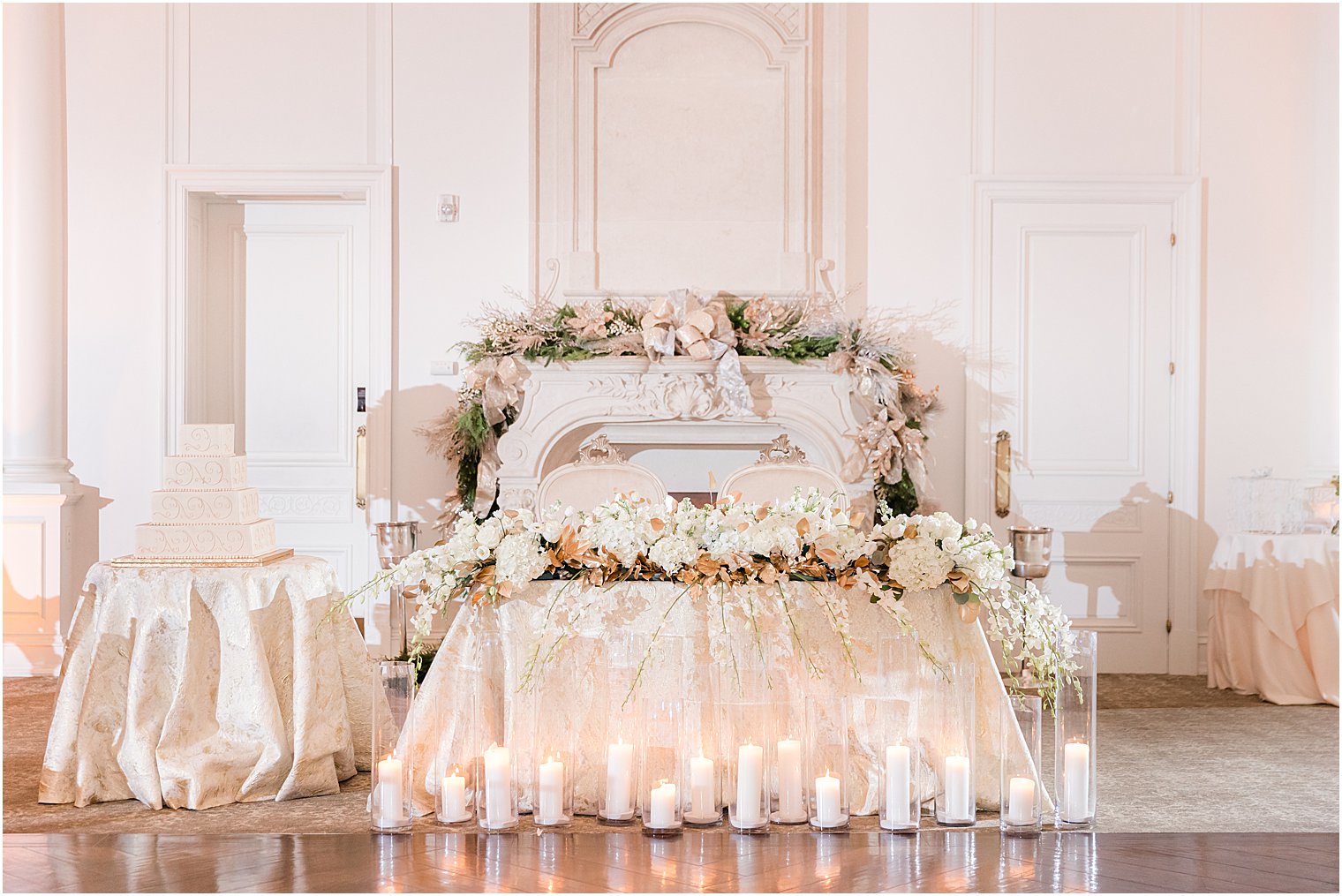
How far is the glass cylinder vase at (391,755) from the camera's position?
2.95 metres

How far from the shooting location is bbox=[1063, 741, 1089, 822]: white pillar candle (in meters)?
2.93

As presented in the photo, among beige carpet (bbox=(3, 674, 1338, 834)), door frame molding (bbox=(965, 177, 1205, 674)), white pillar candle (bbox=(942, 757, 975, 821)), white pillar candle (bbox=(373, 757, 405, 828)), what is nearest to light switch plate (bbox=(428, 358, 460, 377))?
beige carpet (bbox=(3, 674, 1338, 834))

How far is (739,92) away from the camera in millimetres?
5711

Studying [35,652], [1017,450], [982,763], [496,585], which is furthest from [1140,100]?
[35,652]

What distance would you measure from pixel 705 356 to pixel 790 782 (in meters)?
2.60

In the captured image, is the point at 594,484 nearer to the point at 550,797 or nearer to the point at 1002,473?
the point at 550,797

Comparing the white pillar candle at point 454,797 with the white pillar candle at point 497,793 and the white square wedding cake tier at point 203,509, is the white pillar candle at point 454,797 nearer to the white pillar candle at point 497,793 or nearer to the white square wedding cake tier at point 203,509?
the white pillar candle at point 497,793

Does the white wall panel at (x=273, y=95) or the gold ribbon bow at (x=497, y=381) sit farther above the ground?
the white wall panel at (x=273, y=95)

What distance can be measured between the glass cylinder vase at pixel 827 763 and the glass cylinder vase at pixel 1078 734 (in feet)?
1.83

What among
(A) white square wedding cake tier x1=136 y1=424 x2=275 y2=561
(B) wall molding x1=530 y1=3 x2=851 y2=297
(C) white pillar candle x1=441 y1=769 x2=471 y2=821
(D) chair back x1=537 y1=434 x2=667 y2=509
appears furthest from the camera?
(B) wall molding x1=530 y1=3 x2=851 y2=297

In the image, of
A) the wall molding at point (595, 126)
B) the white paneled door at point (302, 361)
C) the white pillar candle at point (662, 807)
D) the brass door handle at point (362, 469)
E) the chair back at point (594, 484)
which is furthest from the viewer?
the white paneled door at point (302, 361)

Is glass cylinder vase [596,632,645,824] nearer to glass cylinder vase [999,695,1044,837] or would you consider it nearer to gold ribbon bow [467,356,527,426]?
glass cylinder vase [999,695,1044,837]

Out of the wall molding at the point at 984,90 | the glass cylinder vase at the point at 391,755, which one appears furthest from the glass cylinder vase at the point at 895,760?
the wall molding at the point at 984,90

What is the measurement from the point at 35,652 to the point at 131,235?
2.16 meters
